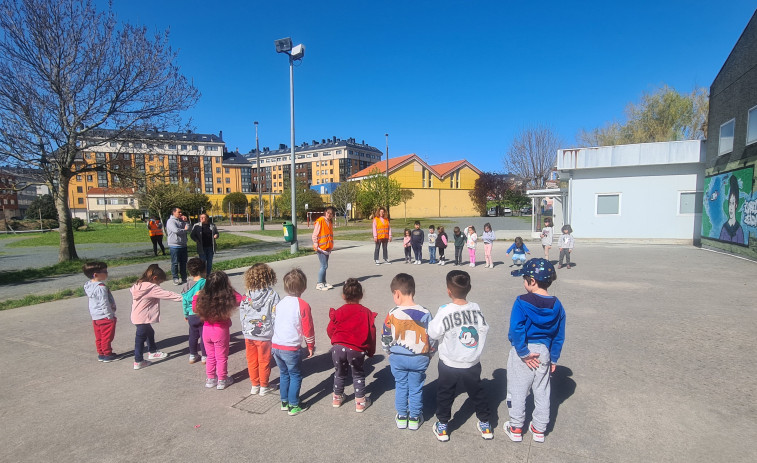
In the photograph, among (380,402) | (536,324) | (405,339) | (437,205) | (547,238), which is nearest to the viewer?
(536,324)

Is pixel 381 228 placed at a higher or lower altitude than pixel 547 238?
higher

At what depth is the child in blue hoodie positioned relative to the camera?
108 inches

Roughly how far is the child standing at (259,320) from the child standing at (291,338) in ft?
0.70

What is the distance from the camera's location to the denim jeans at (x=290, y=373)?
3.19 m

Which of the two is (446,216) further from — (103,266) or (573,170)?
(103,266)

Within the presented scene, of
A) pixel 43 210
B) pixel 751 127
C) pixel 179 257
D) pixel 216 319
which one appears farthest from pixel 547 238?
pixel 43 210

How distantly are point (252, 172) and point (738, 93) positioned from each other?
4182 inches

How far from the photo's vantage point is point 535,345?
279 cm

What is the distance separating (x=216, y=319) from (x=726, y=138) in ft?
57.2

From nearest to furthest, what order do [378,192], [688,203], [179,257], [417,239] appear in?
[179,257] → [417,239] → [688,203] → [378,192]

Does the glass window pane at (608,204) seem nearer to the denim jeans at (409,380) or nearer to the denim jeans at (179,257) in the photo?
the denim jeans at (179,257)

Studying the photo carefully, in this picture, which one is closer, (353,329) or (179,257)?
(353,329)

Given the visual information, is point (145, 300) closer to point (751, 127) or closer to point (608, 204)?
point (751, 127)

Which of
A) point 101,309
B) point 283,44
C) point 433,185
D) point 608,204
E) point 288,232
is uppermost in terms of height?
point 283,44
